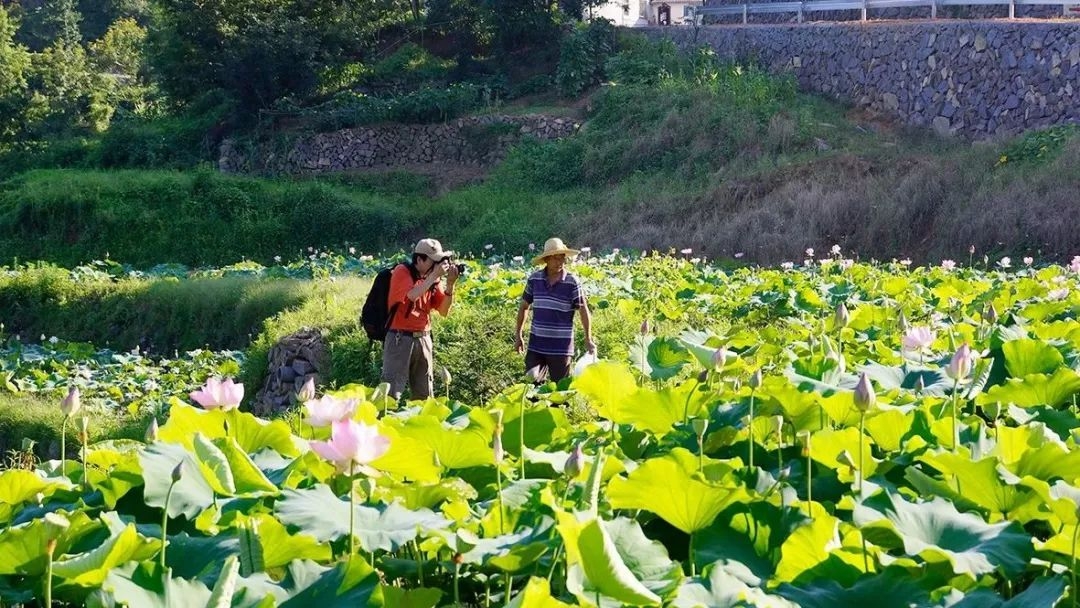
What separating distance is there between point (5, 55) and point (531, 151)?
15.6 metres

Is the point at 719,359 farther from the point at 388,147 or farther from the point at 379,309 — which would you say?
the point at 388,147

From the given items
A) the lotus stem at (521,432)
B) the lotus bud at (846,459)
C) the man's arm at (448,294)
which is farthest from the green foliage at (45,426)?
the lotus bud at (846,459)

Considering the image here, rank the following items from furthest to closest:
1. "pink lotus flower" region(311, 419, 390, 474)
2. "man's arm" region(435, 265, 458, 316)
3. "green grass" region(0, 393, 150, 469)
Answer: "green grass" region(0, 393, 150, 469) < "man's arm" region(435, 265, 458, 316) < "pink lotus flower" region(311, 419, 390, 474)

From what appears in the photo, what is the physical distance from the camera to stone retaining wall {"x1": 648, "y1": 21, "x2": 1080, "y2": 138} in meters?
19.2

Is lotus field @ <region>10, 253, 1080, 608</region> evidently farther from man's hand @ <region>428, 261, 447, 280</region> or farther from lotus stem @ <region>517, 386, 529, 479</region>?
man's hand @ <region>428, 261, 447, 280</region>

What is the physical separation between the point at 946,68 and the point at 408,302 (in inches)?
629

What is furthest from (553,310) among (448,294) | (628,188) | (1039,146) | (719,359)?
(628,188)

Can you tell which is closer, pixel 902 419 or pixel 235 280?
pixel 902 419

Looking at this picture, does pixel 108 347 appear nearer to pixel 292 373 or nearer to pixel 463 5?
pixel 292 373

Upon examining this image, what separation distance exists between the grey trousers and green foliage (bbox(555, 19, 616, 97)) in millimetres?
19859

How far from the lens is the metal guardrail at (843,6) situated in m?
19.9

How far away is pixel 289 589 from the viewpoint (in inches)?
74.4

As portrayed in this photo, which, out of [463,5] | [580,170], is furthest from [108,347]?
[463,5]

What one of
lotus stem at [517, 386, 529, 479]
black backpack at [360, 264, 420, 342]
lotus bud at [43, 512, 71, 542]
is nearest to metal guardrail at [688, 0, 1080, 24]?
black backpack at [360, 264, 420, 342]
